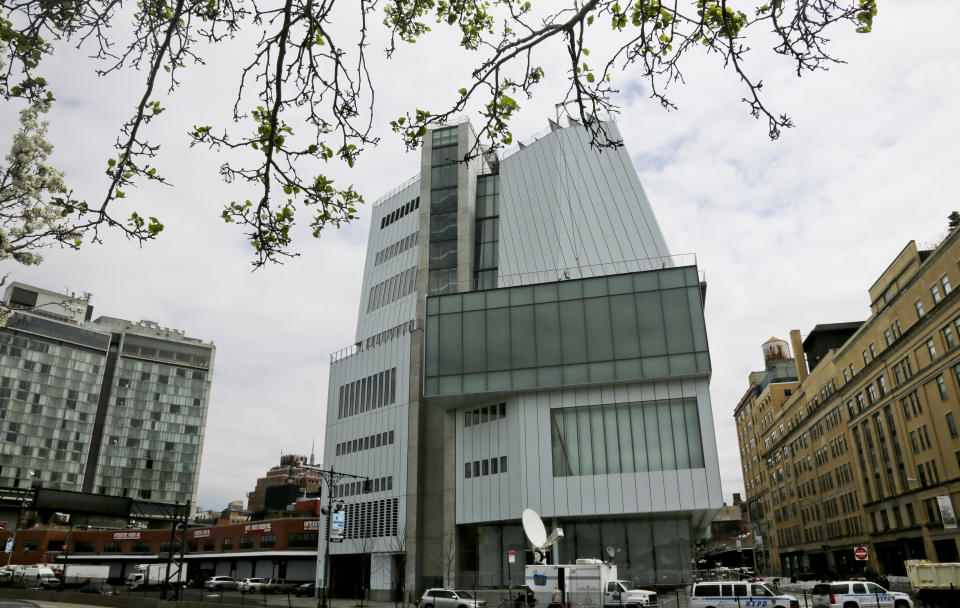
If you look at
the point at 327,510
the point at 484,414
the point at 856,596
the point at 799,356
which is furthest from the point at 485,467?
the point at 799,356

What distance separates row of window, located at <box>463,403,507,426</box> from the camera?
4962 cm

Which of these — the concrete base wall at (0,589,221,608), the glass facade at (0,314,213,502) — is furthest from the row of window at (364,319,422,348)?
the glass facade at (0,314,213,502)

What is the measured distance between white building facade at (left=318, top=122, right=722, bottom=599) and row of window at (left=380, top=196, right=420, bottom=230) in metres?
0.60

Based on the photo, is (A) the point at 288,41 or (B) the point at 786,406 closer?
(A) the point at 288,41

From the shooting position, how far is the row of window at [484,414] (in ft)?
163

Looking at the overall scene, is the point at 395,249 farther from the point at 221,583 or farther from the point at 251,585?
the point at 221,583

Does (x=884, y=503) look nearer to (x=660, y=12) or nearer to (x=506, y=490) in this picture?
(x=506, y=490)

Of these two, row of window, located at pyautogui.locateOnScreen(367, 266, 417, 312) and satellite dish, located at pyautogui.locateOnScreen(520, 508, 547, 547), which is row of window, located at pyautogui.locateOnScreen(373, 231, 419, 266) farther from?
satellite dish, located at pyautogui.locateOnScreen(520, 508, 547, 547)

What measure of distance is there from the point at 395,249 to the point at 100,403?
9290cm

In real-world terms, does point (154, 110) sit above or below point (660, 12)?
below

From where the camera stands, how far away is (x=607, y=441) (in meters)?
44.8

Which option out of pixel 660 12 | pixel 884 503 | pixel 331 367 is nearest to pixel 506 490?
pixel 331 367

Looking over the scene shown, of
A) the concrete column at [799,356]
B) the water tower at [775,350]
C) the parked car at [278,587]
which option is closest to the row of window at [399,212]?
the parked car at [278,587]

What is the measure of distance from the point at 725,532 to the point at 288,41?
184 metres
